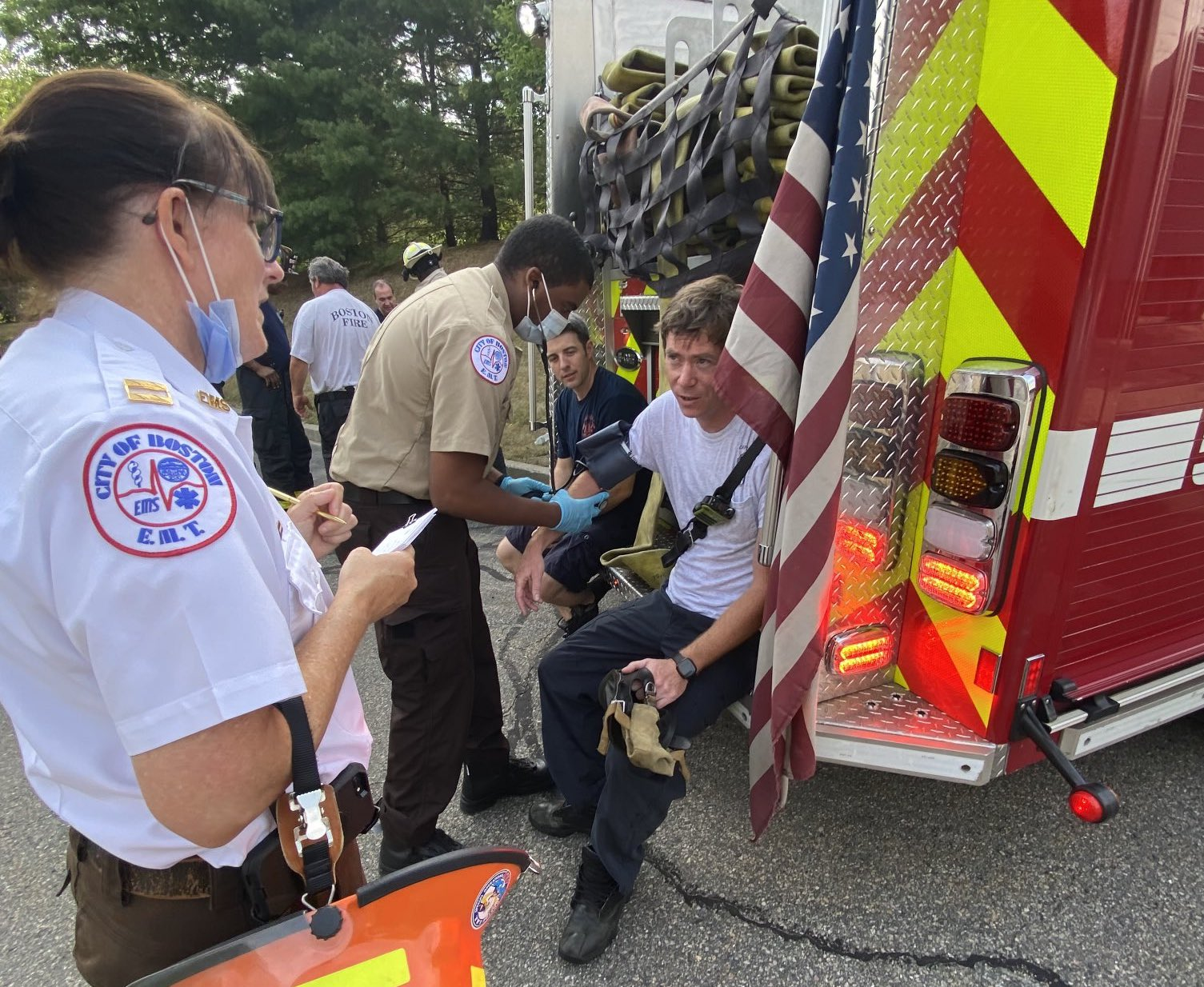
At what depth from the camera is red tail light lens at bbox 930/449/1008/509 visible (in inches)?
65.3

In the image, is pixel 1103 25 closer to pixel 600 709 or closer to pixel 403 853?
pixel 600 709

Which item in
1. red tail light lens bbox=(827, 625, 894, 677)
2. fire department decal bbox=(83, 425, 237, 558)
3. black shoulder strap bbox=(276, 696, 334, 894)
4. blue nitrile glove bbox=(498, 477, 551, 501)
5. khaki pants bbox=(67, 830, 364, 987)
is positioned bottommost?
red tail light lens bbox=(827, 625, 894, 677)

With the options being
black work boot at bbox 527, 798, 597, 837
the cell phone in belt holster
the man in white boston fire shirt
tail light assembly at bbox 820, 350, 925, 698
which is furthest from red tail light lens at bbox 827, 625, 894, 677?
the man in white boston fire shirt

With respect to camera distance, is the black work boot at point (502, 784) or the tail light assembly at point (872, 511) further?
the black work boot at point (502, 784)

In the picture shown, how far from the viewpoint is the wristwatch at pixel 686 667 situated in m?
2.03

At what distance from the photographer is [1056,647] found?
6.04 ft

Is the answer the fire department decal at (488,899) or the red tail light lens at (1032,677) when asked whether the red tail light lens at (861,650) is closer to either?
the red tail light lens at (1032,677)

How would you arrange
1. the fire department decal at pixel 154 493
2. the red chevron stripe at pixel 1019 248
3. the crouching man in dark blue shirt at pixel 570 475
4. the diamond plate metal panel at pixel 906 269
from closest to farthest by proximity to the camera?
the fire department decal at pixel 154 493
the red chevron stripe at pixel 1019 248
the diamond plate metal panel at pixel 906 269
the crouching man in dark blue shirt at pixel 570 475

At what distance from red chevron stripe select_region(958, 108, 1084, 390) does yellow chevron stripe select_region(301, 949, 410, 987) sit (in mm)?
1632

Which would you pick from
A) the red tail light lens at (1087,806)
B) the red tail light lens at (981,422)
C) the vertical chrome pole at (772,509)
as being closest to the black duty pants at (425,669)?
the vertical chrome pole at (772,509)

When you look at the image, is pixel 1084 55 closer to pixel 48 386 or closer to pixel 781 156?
pixel 781 156

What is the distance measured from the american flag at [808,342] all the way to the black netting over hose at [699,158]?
0.87 m

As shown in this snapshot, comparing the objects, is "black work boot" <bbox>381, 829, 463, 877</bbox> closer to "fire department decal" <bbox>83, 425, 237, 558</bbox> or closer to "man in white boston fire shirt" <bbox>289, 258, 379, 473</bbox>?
"fire department decal" <bbox>83, 425, 237, 558</bbox>

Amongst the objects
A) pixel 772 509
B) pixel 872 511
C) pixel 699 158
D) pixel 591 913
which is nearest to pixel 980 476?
pixel 872 511
